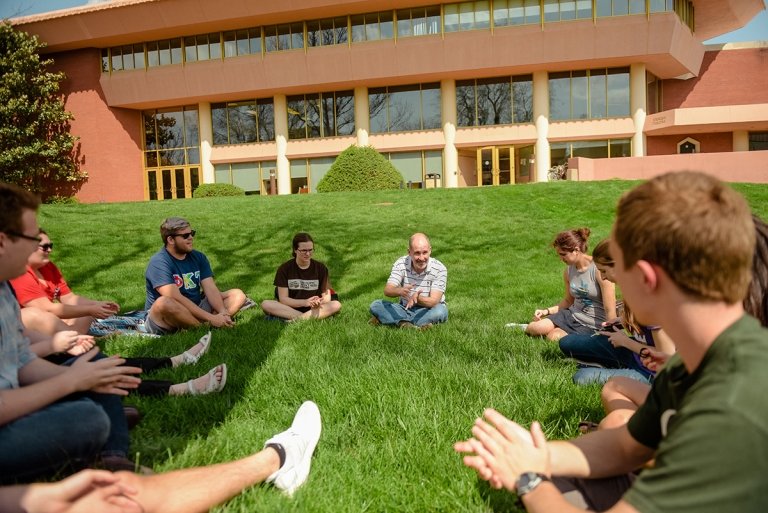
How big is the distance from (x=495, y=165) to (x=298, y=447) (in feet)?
106

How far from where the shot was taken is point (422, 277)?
6.75 metres

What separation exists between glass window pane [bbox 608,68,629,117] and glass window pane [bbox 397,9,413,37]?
1157cm

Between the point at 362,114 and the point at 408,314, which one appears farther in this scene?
the point at 362,114

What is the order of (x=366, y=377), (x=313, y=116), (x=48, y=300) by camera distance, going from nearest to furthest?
(x=366, y=377) → (x=48, y=300) → (x=313, y=116)

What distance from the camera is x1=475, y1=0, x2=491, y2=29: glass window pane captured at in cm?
3098

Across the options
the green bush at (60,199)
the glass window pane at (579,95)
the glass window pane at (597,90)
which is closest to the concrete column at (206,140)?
the green bush at (60,199)

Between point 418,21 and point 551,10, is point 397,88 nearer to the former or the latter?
point 418,21

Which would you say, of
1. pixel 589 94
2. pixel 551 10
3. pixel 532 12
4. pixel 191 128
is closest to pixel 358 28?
pixel 532 12

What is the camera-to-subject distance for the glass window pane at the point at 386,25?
3200 centimetres

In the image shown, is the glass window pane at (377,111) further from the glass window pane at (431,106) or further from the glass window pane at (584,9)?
the glass window pane at (584,9)

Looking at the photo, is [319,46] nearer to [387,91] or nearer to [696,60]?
[387,91]

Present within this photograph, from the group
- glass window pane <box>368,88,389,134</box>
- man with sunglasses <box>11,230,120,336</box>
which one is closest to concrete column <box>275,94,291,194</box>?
glass window pane <box>368,88,389,134</box>

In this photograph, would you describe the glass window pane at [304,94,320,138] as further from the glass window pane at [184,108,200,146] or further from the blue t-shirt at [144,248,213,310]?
the blue t-shirt at [144,248,213,310]

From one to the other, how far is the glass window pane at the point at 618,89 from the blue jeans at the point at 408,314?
29.8m
